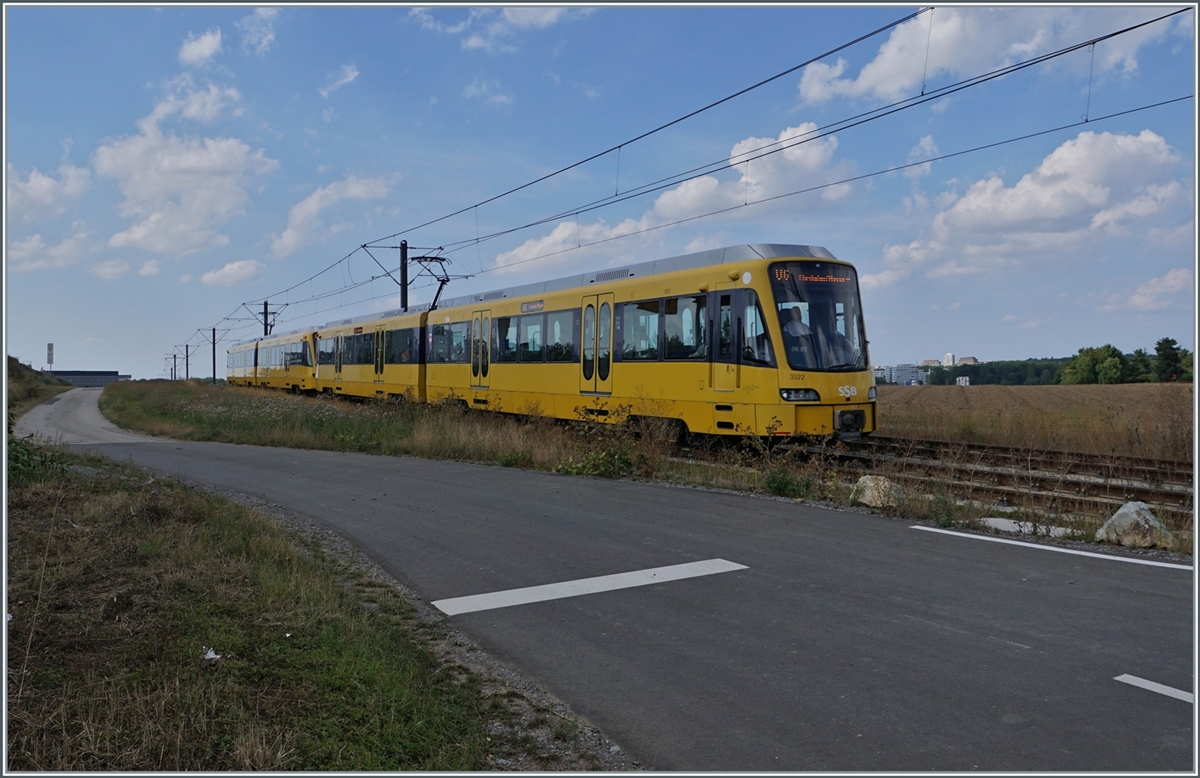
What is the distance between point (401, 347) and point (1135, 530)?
2430 cm

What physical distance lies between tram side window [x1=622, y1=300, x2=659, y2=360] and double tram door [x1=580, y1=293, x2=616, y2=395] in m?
0.52

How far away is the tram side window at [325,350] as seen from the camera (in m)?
38.4

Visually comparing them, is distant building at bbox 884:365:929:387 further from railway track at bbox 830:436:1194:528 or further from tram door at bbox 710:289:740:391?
tram door at bbox 710:289:740:391

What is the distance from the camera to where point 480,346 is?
2311cm

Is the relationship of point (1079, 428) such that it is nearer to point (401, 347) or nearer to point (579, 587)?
point (579, 587)

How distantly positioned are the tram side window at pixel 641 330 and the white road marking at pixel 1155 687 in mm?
11684

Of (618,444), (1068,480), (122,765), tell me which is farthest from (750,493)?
(122,765)

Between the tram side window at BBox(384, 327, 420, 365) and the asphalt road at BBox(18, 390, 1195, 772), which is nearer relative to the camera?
the asphalt road at BBox(18, 390, 1195, 772)

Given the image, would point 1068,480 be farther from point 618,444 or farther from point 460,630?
point 460,630

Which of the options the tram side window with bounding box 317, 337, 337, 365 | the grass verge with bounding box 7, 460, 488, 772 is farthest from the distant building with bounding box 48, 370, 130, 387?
the grass verge with bounding box 7, 460, 488, 772

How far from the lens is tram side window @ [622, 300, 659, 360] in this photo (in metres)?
16.3

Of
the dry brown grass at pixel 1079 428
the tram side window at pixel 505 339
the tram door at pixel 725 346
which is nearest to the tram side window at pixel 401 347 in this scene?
the tram side window at pixel 505 339

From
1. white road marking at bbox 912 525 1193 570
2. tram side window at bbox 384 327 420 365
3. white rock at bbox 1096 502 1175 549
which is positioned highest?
tram side window at bbox 384 327 420 365

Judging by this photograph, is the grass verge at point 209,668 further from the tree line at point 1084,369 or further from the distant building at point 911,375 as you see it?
the distant building at point 911,375
